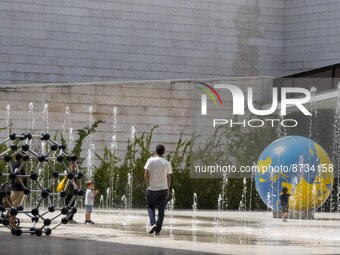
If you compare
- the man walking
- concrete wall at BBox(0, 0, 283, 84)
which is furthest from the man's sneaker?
concrete wall at BBox(0, 0, 283, 84)

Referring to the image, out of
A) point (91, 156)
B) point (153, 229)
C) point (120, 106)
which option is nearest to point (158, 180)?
point (153, 229)

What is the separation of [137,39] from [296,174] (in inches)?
626

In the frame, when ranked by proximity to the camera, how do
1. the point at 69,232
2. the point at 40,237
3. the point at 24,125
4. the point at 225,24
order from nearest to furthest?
the point at 40,237
the point at 69,232
the point at 24,125
the point at 225,24

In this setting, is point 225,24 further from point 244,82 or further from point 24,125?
point 24,125

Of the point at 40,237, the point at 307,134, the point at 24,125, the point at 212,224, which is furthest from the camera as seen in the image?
the point at 307,134

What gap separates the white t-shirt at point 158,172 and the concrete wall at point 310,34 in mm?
22485

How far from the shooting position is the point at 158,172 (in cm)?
1692

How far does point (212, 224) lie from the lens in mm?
21219

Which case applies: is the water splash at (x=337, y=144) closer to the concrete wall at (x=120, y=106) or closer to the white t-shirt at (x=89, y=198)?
the concrete wall at (x=120, y=106)

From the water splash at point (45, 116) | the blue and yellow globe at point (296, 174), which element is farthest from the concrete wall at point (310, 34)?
the blue and yellow globe at point (296, 174)

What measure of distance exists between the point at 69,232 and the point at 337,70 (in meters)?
19.0

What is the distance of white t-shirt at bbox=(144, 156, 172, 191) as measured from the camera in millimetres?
16922

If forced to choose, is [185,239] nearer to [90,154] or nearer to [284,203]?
[284,203]

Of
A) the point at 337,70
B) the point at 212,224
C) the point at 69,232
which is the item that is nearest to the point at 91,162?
the point at 337,70
